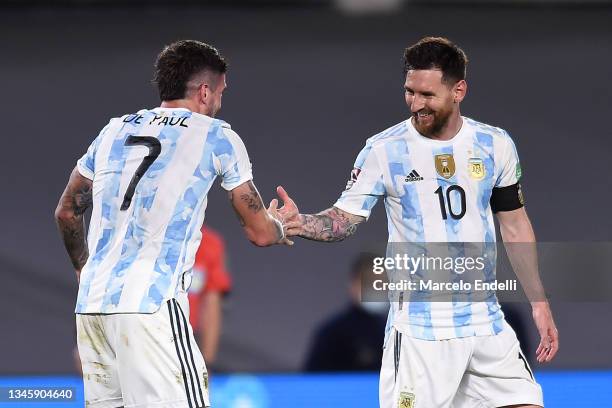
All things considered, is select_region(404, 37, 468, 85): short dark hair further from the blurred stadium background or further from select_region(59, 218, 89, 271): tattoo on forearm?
the blurred stadium background

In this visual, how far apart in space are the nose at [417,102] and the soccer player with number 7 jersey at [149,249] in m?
0.69

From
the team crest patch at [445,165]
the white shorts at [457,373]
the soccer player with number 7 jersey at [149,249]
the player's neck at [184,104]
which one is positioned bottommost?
the white shorts at [457,373]

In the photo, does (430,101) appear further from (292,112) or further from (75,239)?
(292,112)

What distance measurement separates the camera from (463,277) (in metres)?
4.05

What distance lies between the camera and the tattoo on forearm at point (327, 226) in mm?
4180

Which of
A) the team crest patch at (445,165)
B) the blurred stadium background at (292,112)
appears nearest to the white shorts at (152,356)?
the team crest patch at (445,165)

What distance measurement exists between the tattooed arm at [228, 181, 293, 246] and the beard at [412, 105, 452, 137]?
0.62 metres

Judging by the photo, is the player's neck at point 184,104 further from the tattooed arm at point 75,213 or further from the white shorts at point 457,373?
the white shorts at point 457,373

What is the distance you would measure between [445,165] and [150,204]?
3.45 feet

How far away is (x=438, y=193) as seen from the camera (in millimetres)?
4094

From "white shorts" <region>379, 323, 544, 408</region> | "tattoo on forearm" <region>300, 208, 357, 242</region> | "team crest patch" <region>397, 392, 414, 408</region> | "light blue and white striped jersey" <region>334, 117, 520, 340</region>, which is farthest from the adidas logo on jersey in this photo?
"team crest patch" <region>397, 392, 414, 408</region>

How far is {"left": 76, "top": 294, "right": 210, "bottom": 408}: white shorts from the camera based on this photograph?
365 cm

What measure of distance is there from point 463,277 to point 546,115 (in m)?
5.61

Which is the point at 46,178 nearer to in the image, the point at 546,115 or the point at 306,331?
the point at 306,331
